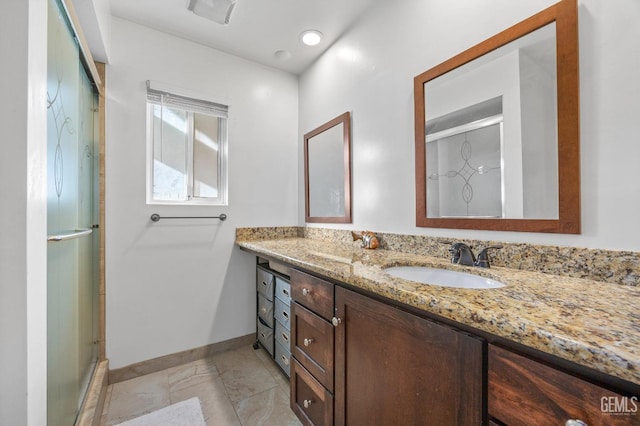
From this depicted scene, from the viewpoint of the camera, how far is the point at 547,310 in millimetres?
588

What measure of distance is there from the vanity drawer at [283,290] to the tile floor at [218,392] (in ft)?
1.83

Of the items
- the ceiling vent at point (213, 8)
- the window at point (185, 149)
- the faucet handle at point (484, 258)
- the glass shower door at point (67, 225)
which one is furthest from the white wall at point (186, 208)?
the faucet handle at point (484, 258)

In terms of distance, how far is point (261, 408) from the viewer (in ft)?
4.95

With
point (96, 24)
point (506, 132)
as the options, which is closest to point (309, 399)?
point (506, 132)

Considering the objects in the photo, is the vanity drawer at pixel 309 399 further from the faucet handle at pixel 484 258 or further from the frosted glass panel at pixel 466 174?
the frosted glass panel at pixel 466 174

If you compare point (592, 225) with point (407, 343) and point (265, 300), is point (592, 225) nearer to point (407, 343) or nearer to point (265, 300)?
point (407, 343)

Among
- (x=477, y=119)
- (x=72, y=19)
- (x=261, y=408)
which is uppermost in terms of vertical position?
(x=72, y=19)

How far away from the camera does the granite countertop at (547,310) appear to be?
0.43 meters

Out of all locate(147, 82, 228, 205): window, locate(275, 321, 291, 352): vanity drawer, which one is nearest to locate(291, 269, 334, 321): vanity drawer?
locate(275, 321, 291, 352): vanity drawer

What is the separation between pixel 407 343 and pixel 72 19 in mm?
1786

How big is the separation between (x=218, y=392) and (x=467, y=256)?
5.38ft

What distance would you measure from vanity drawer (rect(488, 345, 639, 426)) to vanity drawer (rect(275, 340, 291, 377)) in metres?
1.31

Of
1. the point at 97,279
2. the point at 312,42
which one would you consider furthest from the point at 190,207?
the point at 312,42

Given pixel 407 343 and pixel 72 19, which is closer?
pixel 407 343
